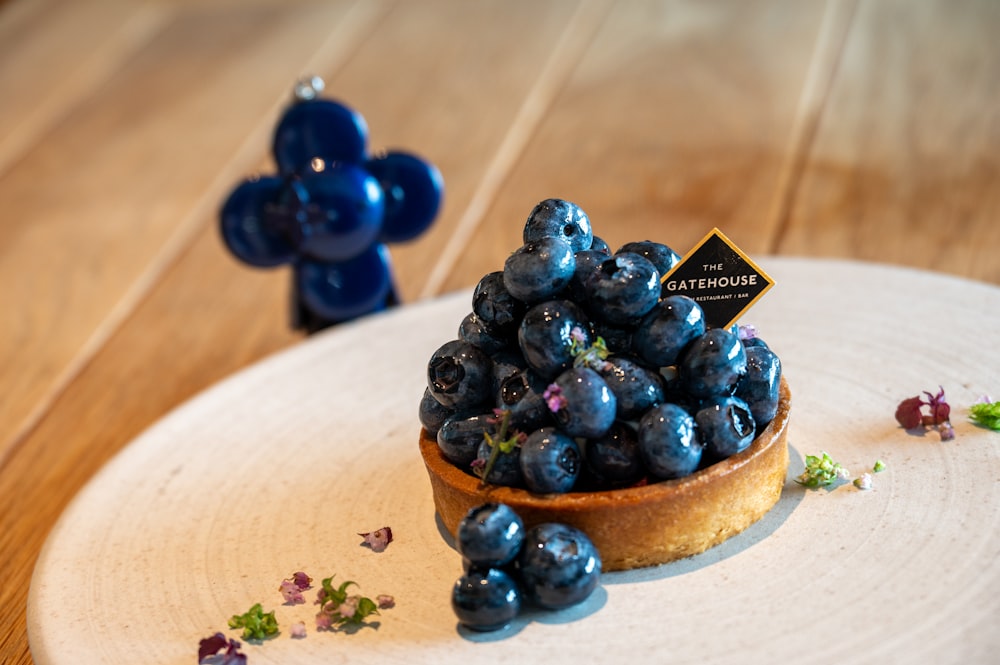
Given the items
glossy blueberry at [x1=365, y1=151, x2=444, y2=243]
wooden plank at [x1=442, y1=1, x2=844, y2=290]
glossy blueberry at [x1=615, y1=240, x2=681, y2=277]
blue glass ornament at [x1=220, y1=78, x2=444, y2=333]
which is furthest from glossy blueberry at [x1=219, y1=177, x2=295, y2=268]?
glossy blueberry at [x1=615, y1=240, x2=681, y2=277]

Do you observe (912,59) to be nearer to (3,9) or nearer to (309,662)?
(309,662)

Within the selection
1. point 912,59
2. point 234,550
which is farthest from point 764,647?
point 912,59

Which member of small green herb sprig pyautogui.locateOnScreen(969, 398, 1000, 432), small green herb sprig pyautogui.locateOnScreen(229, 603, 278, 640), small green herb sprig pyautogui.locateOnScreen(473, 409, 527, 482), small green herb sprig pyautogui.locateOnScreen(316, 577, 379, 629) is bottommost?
small green herb sprig pyautogui.locateOnScreen(229, 603, 278, 640)

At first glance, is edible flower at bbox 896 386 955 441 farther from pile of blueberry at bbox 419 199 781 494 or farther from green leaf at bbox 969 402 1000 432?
pile of blueberry at bbox 419 199 781 494

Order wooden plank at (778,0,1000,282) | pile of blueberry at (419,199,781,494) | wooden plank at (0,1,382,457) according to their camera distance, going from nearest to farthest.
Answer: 1. pile of blueberry at (419,199,781,494)
2. wooden plank at (778,0,1000,282)
3. wooden plank at (0,1,382,457)

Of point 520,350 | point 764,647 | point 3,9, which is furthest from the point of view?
point 3,9

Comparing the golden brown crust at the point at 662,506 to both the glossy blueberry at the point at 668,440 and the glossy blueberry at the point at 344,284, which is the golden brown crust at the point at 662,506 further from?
the glossy blueberry at the point at 344,284

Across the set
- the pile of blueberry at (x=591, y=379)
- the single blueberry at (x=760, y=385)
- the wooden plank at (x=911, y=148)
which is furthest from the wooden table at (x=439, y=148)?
the single blueberry at (x=760, y=385)
